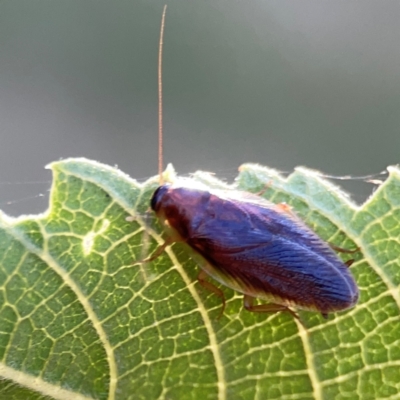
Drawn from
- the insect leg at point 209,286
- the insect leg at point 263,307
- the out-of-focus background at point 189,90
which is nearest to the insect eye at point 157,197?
the insect leg at point 209,286

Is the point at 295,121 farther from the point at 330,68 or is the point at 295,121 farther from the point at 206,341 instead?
the point at 206,341

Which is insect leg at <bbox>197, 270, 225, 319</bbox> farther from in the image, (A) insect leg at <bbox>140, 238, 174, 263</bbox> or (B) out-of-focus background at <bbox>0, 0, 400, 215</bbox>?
(B) out-of-focus background at <bbox>0, 0, 400, 215</bbox>

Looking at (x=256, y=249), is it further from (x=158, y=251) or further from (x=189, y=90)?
(x=189, y=90)

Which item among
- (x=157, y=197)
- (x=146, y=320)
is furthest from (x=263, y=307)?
(x=157, y=197)

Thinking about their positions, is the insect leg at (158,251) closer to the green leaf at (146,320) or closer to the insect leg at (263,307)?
the green leaf at (146,320)

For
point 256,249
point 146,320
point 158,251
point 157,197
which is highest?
point 157,197

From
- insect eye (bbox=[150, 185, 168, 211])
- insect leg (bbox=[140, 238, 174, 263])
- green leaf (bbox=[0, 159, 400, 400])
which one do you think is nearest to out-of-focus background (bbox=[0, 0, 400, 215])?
insect eye (bbox=[150, 185, 168, 211])
